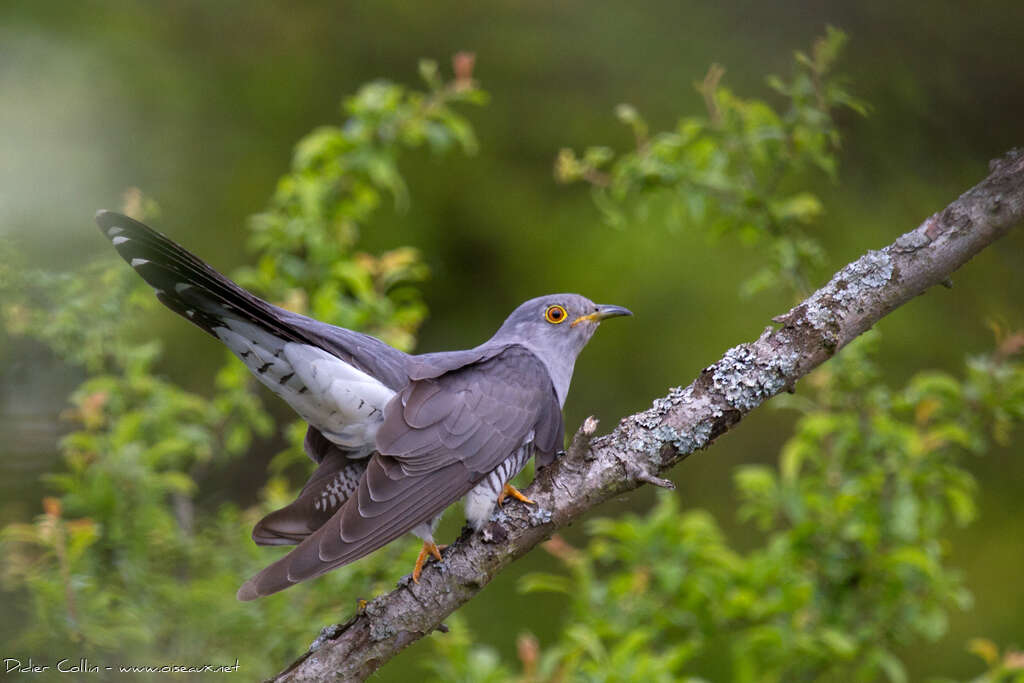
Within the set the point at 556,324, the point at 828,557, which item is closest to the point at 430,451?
the point at 556,324

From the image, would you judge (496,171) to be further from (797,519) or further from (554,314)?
(797,519)

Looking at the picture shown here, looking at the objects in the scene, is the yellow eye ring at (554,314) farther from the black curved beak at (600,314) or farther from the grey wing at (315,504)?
the grey wing at (315,504)

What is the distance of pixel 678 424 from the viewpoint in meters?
1.88

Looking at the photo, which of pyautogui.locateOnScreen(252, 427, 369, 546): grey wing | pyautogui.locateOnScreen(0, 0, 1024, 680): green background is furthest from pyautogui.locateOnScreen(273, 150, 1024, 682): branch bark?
pyautogui.locateOnScreen(0, 0, 1024, 680): green background

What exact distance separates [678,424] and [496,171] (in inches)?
119

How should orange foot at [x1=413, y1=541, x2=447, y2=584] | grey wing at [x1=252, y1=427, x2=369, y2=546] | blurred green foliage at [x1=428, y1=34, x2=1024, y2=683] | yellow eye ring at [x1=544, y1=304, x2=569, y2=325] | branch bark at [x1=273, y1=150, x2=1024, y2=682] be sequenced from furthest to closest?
1. yellow eye ring at [x1=544, y1=304, x2=569, y2=325]
2. blurred green foliage at [x1=428, y1=34, x2=1024, y2=683]
3. grey wing at [x1=252, y1=427, x2=369, y2=546]
4. orange foot at [x1=413, y1=541, x2=447, y2=584]
5. branch bark at [x1=273, y1=150, x2=1024, y2=682]

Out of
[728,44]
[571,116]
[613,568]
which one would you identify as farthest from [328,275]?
[613,568]

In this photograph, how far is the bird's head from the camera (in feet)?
9.07

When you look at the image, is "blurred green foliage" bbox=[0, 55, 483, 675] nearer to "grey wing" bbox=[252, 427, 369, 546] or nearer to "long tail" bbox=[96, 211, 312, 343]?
"long tail" bbox=[96, 211, 312, 343]

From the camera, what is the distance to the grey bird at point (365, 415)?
6.76ft

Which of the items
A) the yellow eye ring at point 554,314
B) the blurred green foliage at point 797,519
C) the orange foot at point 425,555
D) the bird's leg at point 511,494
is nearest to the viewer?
the bird's leg at point 511,494

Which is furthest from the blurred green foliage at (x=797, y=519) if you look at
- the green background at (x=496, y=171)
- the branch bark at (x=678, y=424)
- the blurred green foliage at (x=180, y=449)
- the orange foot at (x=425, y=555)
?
the branch bark at (x=678, y=424)

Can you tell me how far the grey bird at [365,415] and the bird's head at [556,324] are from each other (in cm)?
18

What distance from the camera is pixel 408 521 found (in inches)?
82.4
